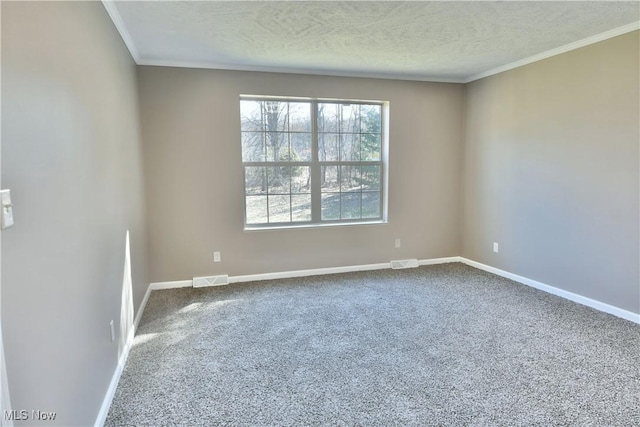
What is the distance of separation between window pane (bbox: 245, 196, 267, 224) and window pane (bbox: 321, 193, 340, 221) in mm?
726

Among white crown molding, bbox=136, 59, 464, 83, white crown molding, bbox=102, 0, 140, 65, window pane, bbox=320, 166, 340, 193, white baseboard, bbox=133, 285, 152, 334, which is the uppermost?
white crown molding, bbox=136, 59, 464, 83

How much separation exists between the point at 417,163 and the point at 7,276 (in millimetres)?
4200

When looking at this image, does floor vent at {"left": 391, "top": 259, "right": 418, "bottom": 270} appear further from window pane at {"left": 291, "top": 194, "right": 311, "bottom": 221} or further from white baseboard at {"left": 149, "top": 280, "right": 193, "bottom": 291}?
white baseboard at {"left": 149, "top": 280, "right": 193, "bottom": 291}

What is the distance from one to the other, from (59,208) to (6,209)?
418 millimetres

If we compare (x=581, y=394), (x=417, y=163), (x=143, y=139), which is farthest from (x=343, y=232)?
(x=581, y=394)

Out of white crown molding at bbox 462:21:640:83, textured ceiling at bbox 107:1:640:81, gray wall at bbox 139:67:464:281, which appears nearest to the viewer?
textured ceiling at bbox 107:1:640:81

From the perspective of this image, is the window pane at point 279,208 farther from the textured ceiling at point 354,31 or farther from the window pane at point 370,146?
the textured ceiling at point 354,31

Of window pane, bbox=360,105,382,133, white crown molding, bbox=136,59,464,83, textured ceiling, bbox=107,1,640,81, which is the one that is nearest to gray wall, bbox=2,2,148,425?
textured ceiling, bbox=107,1,640,81

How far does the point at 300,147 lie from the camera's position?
4141 mm

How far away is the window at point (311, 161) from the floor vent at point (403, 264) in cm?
60

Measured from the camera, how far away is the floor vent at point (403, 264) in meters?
4.51

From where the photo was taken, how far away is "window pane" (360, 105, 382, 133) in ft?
14.3

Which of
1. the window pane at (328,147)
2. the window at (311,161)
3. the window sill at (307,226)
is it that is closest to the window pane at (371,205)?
the window at (311,161)

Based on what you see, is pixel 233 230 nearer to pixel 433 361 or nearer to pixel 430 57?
pixel 433 361
